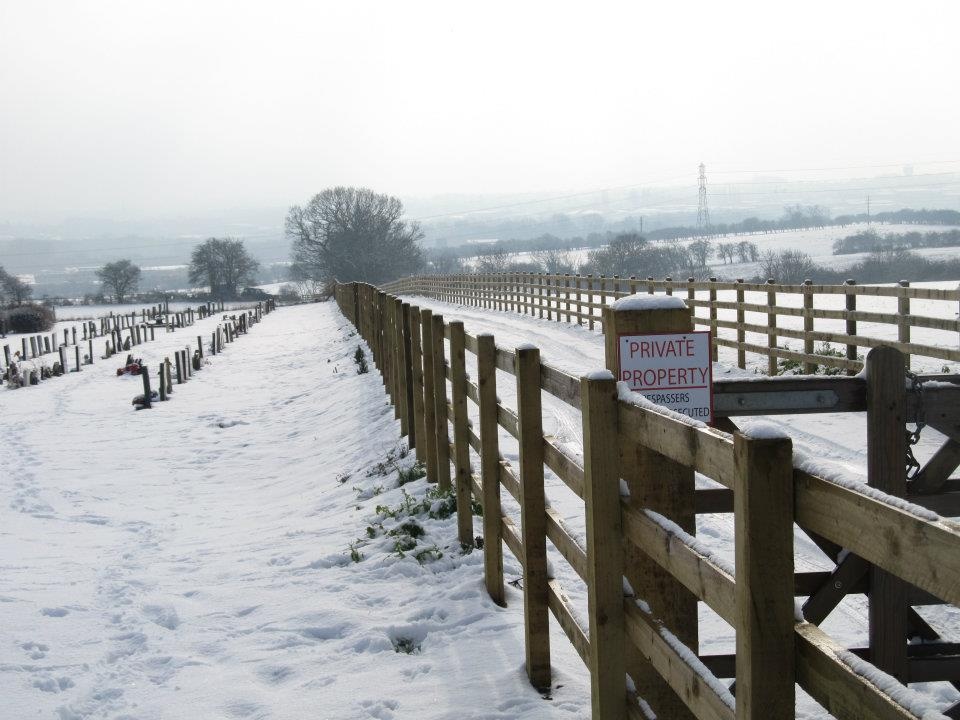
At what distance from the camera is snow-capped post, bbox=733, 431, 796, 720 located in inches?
77.3

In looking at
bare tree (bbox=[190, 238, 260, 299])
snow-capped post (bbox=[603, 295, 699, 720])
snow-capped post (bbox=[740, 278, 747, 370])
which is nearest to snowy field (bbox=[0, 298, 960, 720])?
snow-capped post (bbox=[603, 295, 699, 720])

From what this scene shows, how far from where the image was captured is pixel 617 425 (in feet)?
10.3

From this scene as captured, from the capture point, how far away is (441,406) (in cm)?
759

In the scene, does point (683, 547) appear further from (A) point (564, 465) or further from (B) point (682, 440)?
(A) point (564, 465)

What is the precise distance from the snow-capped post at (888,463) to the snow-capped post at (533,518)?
148 centimetres

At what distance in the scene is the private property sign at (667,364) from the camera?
3.60 meters

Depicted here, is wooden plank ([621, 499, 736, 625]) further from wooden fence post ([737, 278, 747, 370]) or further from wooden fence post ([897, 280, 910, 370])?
wooden fence post ([737, 278, 747, 370])

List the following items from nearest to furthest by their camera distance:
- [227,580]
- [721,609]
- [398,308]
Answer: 1. [721,609]
2. [227,580]
3. [398,308]

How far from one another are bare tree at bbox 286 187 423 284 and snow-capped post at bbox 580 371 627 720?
97429 mm

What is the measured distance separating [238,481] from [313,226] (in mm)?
95031

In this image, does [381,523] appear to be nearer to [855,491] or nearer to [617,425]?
[617,425]

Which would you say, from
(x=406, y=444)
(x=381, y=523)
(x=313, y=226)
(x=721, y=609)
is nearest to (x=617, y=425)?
(x=721, y=609)

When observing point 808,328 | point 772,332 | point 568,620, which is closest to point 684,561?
point 568,620

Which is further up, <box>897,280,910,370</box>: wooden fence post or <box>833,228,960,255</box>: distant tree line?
<box>833,228,960,255</box>: distant tree line
